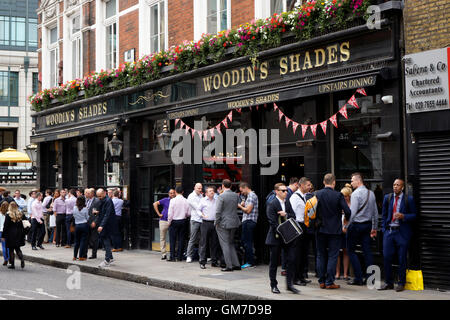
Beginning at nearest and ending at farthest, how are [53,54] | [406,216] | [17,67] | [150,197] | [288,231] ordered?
[288,231], [406,216], [150,197], [53,54], [17,67]

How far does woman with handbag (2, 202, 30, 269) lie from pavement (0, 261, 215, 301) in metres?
0.54

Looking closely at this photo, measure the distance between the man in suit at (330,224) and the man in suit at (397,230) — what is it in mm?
797

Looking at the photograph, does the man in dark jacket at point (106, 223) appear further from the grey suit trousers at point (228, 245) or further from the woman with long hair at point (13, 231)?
the grey suit trousers at point (228, 245)

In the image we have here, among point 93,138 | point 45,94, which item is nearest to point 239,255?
point 93,138

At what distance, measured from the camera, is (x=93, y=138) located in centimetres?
2081

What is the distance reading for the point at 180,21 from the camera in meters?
16.5

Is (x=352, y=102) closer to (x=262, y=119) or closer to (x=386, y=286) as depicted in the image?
(x=262, y=119)

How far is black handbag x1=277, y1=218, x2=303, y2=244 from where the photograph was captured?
31.7 feet

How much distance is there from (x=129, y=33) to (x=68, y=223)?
6.35 meters

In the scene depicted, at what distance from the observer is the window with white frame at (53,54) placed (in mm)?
23656

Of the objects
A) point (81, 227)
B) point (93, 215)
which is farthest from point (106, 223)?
point (81, 227)
